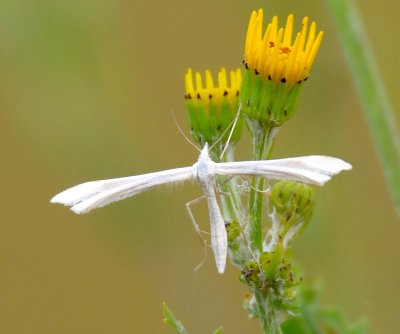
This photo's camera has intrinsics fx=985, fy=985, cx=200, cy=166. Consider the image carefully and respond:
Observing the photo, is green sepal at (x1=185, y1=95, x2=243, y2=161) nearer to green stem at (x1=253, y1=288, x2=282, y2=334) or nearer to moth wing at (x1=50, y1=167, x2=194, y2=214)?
moth wing at (x1=50, y1=167, x2=194, y2=214)

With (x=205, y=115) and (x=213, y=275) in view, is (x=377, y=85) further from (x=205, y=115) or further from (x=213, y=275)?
(x=213, y=275)

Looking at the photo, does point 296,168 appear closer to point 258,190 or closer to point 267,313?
point 258,190

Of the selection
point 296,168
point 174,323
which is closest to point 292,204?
point 296,168

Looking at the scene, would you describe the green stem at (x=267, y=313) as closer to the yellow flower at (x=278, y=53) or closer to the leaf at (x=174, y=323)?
the leaf at (x=174, y=323)

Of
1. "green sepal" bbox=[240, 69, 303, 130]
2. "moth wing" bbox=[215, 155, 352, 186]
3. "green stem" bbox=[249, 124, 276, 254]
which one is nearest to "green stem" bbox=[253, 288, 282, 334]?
"green stem" bbox=[249, 124, 276, 254]

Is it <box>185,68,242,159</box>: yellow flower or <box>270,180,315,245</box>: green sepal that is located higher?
<box>185,68,242,159</box>: yellow flower

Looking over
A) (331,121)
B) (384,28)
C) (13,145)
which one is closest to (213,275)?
(331,121)
